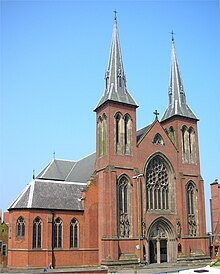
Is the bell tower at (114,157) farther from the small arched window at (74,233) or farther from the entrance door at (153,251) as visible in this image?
the entrance door at (153,251)

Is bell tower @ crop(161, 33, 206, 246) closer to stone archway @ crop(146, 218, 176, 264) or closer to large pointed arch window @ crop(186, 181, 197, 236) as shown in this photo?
large pointed arch window @ crop(186, 181, 197, 236)

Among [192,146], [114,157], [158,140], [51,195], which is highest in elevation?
[158,140]

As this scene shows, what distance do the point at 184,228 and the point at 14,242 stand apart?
2061 cm

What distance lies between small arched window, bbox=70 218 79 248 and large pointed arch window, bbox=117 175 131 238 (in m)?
4.96

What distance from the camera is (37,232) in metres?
41.3

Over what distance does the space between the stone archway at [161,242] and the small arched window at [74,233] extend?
835 cm

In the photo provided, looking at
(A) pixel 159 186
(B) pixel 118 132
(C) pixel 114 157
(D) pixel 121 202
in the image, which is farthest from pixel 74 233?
(B) pixel 118 132

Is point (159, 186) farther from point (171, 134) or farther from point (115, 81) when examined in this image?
point (115, 81)

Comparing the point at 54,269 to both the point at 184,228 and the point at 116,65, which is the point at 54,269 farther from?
the point at 116,65

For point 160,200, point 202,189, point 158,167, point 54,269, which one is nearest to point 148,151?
point 158,167

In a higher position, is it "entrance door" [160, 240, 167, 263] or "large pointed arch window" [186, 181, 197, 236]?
"large pointed arch window" [186, 181, 197, 236]

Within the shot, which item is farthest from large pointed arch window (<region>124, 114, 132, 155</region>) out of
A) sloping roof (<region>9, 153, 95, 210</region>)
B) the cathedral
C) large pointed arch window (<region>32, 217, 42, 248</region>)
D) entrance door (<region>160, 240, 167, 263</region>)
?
large pointed arch window (<region>32, 217, 42, 248</region>)

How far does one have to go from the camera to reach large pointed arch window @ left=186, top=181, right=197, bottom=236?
160 feet

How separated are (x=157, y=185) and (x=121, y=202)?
5.88 metres
